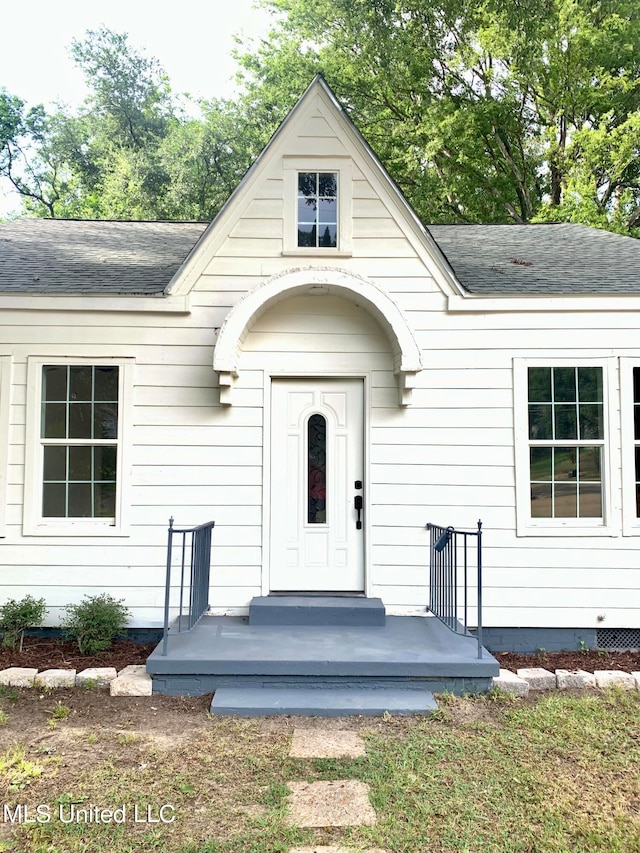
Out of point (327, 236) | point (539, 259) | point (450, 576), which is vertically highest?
point (539, 259)

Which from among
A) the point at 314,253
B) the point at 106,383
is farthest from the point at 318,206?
the point at 106,383

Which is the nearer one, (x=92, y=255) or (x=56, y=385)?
(x=56, y=385)

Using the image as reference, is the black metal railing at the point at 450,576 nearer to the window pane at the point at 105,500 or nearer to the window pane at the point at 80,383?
the window pane at the point at 105,500

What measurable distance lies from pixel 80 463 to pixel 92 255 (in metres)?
2.77

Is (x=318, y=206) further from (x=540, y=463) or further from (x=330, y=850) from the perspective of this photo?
(x=330, y=850)

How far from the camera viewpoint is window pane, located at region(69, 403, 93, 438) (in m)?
5.75

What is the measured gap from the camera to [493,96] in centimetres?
1731

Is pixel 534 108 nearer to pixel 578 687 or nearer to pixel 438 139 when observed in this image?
pixel 438 139

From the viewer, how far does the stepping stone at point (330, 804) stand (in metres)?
2.87

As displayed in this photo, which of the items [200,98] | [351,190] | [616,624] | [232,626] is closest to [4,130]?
[200,98]

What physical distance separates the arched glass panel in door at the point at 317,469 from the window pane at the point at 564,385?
232 cm

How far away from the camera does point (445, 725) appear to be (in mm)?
3924

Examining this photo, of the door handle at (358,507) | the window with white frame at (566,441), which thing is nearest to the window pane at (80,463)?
the door handle at (358,507)

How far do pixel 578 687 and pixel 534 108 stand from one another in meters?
17.8
